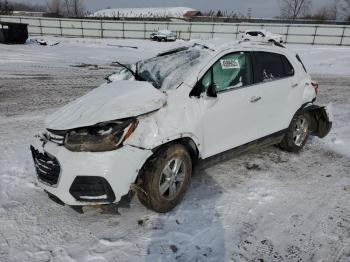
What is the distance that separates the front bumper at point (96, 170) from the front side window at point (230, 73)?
4.22 ft

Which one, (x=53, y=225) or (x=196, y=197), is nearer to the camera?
(x=53, y=225)

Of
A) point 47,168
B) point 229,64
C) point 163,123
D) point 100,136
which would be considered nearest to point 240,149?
point 229,64

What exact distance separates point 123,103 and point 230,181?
189 cm

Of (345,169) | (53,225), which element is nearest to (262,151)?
(345,169)

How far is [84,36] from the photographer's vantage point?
108 feet

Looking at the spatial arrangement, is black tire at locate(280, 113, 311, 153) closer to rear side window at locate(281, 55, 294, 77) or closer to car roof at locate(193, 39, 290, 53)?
rear side window at locate(281, 55, 294, 77)

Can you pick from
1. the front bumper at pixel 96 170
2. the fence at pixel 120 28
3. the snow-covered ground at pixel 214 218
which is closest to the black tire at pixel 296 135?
the snow-covered ground at pixel 214 218

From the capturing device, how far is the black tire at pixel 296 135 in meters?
5.26

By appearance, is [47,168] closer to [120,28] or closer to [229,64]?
[229,64]

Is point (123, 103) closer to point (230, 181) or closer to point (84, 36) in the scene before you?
point (230, 181)

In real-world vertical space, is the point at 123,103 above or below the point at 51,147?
above

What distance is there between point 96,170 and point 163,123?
82cm

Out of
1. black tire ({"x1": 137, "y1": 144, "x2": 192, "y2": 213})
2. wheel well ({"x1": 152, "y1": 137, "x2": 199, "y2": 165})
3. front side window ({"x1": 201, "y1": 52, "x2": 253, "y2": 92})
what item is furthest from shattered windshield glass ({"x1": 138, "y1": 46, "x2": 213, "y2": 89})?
black tire ({"x1": 137, "y1": 144, "x2": 192, "y2": 213})

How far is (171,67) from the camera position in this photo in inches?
165
